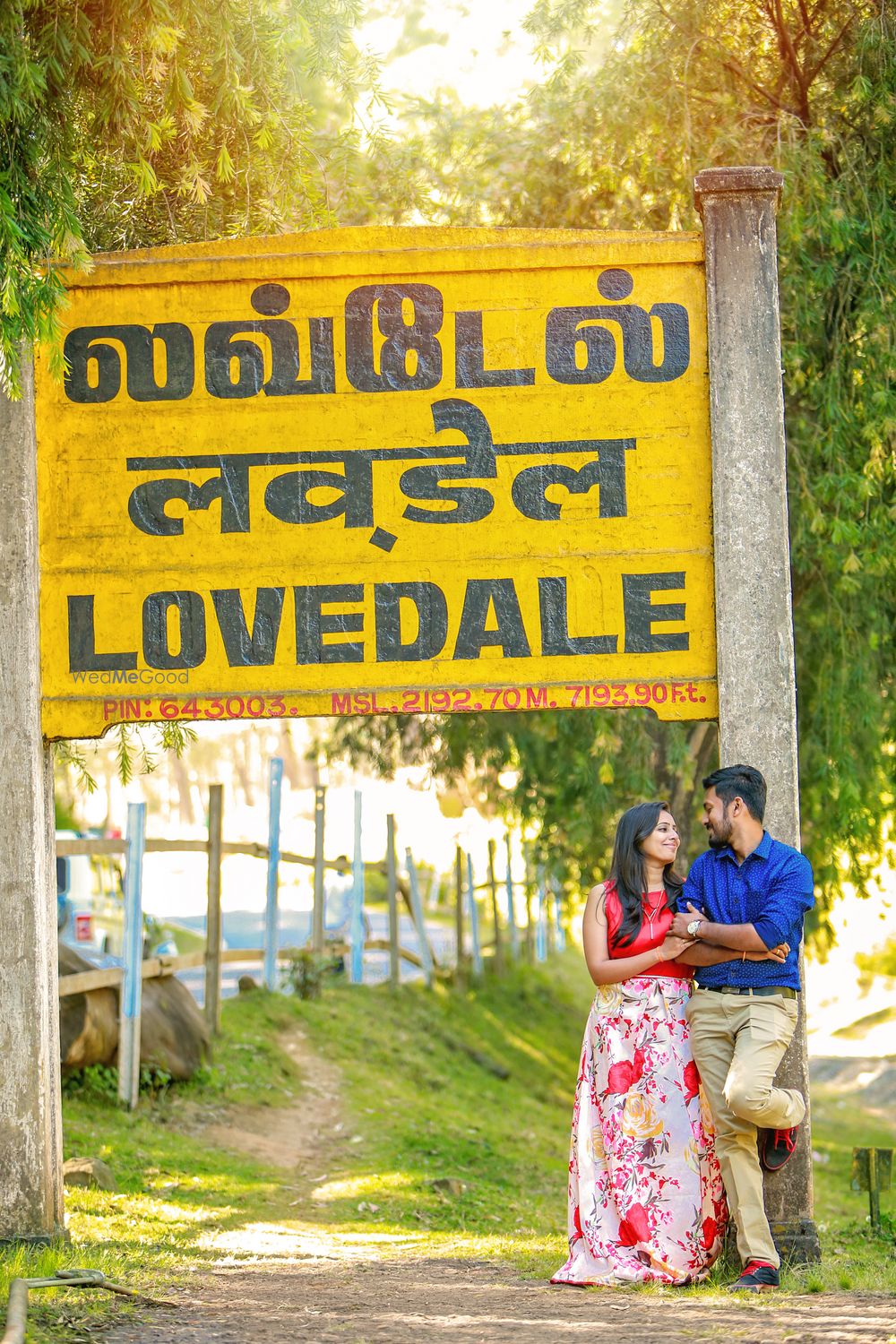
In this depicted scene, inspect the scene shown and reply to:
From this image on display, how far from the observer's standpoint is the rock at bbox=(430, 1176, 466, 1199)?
27.9 feet

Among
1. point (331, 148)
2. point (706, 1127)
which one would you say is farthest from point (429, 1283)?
point (331, 148)

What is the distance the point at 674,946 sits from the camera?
17.9ft

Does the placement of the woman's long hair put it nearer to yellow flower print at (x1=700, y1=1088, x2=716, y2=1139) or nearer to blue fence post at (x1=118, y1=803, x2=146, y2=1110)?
yellow flower print at (x1=700, y1=1088, x2=716, y2=1139)

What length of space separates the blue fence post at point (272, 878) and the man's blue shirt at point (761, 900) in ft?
22.4

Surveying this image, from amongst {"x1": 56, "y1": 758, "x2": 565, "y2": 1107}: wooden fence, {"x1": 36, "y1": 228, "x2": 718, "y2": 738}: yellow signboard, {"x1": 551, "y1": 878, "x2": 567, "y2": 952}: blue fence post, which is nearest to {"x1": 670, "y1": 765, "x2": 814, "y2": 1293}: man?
{"x1": 36, "y1": 228, "x2": 718, "y2": 738}: yellow signboard

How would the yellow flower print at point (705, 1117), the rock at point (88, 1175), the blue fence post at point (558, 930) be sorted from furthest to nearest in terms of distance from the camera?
1. the blue fence post at point (558, 930)
2. the rock at point (88, 1175)
3. the yellow flower print at point (705, 1117)

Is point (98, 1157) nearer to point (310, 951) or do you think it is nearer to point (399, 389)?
point (399, 389)

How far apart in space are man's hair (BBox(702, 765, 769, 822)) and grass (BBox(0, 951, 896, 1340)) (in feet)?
5.60

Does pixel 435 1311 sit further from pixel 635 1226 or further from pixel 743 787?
pixel 743 787

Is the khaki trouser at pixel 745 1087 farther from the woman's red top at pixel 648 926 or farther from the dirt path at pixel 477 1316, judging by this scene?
the dirt path at pixel 477 1316

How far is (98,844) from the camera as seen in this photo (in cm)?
930

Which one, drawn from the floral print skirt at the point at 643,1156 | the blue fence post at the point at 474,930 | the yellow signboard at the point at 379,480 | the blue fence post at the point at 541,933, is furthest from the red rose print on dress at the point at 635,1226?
the blue fence post at the point at 541,933

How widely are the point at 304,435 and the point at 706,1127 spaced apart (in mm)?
3202

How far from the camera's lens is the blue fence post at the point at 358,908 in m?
14.1
